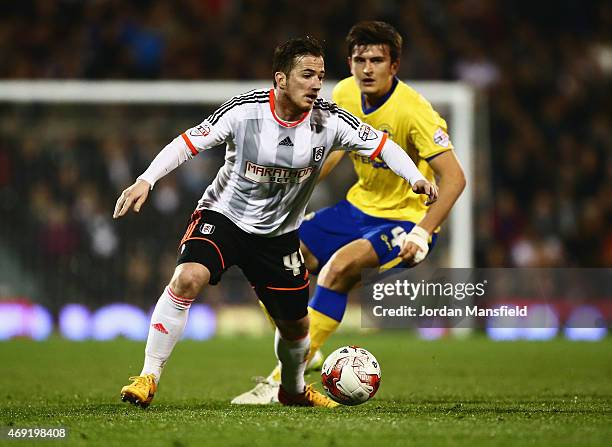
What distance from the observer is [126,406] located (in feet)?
21.2

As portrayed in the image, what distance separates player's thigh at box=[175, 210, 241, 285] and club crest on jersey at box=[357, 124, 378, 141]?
93cm

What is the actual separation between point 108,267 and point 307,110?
341 inches

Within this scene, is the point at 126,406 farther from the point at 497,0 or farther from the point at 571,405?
the point at 497,0

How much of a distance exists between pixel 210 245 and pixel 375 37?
1999 millimetres

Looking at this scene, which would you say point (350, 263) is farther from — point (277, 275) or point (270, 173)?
point (270, 173)

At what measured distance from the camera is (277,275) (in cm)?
638

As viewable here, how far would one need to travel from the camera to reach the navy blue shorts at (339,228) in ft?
24.2

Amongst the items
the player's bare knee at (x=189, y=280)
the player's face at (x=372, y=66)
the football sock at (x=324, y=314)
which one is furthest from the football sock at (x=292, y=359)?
the player's face at (x=372, y=66)

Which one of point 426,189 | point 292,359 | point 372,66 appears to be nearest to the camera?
point 426,189

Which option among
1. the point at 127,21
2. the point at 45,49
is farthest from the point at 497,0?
the point at 45,49

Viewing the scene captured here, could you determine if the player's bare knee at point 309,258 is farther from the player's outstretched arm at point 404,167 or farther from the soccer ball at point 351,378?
the player's outstretched arm at point 404,167

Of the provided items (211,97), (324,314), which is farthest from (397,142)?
(211,97)

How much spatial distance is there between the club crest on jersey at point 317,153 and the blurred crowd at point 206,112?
6759 millimetres

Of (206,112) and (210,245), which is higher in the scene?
(206,112)
